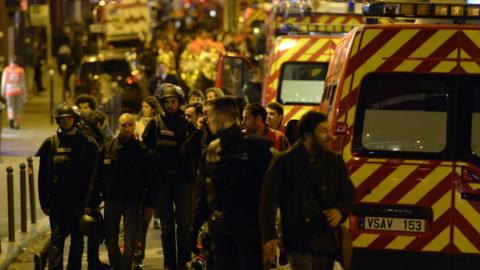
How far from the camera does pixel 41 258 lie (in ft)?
36.3

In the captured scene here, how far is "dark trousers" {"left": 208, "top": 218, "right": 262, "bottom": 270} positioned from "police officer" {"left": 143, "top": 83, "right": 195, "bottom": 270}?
3091 millimetres

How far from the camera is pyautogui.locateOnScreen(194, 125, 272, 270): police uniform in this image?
27.5ft

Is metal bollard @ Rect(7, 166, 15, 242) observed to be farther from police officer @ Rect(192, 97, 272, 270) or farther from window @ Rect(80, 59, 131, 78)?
window @ Rect(80, 59, 131, 78)

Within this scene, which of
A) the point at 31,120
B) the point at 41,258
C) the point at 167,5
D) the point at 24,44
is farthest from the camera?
the point at 167,5

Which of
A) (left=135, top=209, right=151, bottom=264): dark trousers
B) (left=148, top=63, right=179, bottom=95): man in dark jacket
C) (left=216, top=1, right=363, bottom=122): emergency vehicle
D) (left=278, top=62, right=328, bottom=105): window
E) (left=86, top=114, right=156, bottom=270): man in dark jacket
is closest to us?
(left=86, top=114, right=156, bottom=270): man in dark jacket

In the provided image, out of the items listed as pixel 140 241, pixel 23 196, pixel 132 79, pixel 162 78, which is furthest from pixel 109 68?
pixel 140 241

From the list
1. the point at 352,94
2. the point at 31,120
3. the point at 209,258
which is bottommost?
the point at 31,120

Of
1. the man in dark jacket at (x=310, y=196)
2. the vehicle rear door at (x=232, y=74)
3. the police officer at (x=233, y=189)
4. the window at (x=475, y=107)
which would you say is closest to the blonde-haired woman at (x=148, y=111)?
the window at (x=475, y=107)

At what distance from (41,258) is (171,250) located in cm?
126

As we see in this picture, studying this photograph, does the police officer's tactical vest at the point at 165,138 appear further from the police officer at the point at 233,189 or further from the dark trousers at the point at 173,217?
the police officer at the point at 233,189

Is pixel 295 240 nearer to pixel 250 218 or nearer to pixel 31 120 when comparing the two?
pixel 250 218

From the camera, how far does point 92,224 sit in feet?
34.8

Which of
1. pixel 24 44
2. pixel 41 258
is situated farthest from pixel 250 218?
pixel 24 44

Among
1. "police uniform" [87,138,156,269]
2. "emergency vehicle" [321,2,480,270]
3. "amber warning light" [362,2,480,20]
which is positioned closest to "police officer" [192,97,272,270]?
"emergency vehicle" [321,2,480,270]
